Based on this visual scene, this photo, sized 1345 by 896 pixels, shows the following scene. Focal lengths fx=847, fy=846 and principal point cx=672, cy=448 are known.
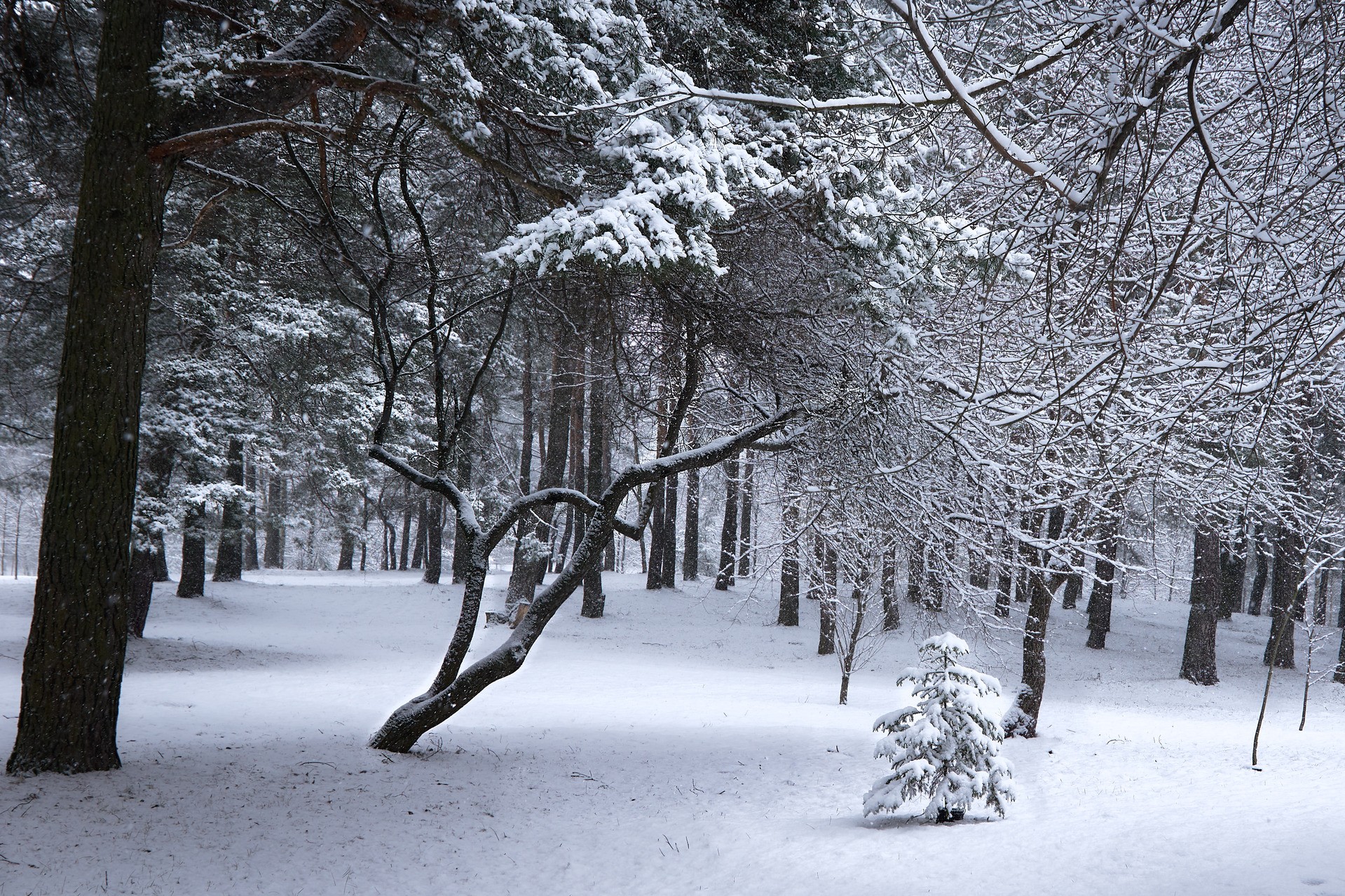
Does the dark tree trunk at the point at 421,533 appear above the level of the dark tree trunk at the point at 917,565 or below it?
below

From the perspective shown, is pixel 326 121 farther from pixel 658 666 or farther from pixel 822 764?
pixel 658 666

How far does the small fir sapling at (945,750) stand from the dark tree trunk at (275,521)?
1208 cm

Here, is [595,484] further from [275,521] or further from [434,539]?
[434,539]

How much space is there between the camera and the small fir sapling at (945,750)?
6602 mm

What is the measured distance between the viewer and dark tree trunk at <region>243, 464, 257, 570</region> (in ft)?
45.9

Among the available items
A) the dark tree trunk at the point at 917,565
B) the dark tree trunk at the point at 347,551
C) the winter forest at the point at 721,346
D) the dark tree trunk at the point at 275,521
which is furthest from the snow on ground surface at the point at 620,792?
the dark tree trunk at the point at 347,551

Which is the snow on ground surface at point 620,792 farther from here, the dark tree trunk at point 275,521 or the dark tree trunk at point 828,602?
the dark tree trunk at point 275,521

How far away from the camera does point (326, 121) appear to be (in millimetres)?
7629

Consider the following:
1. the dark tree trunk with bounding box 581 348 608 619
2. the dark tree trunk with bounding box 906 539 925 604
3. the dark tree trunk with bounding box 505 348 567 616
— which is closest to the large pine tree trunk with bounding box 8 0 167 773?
the dark tree trunk with bounding box 906 539 925 604

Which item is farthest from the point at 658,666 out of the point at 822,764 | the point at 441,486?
the point at 441,486

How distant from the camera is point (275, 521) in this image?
16141 millimetres

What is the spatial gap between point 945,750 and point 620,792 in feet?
9.23

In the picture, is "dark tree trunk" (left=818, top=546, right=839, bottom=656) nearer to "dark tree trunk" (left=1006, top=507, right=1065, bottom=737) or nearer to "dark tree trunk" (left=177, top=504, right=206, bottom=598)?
"dark tree trunk" (left=1006, top=507, right=1065, bottom=737)

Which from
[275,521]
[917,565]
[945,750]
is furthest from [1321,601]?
[275,521]
